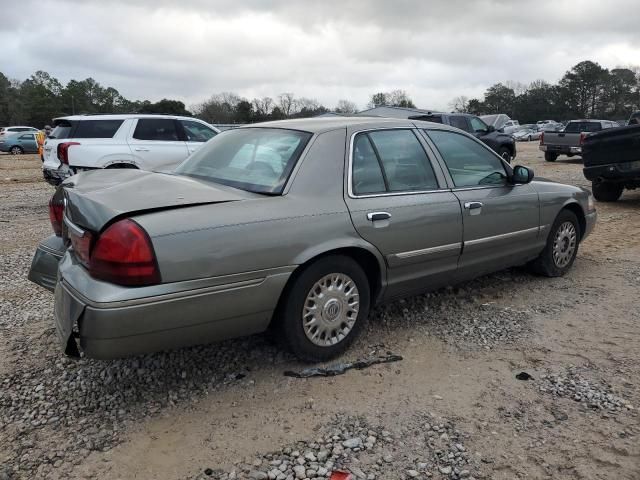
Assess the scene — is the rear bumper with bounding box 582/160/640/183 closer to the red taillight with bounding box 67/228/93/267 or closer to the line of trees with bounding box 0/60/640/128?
the red taillight with bounding box 67/228/93/267

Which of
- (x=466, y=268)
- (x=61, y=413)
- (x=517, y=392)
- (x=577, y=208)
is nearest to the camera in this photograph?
(x=61, y=413)

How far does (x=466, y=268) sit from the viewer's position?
410 cm

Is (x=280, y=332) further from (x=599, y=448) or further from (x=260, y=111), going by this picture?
(x=260, y=111)

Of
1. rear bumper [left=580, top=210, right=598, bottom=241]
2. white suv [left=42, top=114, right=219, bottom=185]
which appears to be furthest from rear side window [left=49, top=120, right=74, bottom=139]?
rear bumper [left=580, top=210, right=598, bottom=241]

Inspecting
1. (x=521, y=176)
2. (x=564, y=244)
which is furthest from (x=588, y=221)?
(x=521, y=176)

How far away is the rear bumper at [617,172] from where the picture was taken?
8.55m

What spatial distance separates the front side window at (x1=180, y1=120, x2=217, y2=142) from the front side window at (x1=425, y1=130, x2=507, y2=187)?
720 cm

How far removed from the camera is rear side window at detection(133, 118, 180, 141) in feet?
32.1

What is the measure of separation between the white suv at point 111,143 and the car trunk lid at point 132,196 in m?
6.17

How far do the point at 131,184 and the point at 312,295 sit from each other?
1.27 m

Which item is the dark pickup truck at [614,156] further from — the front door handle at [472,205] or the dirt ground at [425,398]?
the front door handle at [472,205]

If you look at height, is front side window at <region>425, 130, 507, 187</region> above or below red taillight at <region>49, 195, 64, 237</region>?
above

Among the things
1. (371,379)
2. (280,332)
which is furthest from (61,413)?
(371,379)

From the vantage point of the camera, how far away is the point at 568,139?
1925cm
